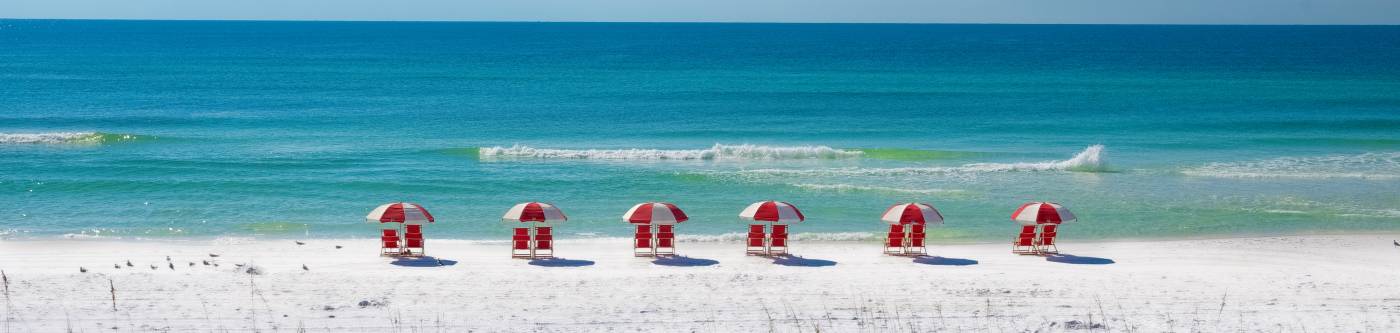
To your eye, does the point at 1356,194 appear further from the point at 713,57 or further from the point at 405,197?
the point at 713,57

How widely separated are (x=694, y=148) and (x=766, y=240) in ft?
54.5

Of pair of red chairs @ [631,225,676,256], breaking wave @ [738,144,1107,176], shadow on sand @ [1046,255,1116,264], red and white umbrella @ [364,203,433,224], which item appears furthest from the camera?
breaking wave @ [738,144,1107,176]

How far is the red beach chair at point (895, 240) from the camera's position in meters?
17.6

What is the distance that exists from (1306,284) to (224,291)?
13027 millimetres

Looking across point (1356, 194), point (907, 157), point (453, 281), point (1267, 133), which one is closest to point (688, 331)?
point (453, 281)

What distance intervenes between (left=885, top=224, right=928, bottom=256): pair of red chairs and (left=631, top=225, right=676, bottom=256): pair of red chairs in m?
3.20

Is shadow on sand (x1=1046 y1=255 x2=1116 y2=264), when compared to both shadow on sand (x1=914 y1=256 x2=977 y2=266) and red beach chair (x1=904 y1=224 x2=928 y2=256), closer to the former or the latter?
shadow on sand (x1=914 y1=256 x2=977 y2=266)

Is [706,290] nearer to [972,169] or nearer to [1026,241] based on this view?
[1026,241]

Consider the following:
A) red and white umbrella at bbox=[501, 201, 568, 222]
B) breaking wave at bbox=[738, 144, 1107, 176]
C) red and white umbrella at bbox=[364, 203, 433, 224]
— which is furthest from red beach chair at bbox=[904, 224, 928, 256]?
breaking wave at bbox=[738, 144, 1107, 176]

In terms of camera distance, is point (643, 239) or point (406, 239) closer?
point (406, 239)

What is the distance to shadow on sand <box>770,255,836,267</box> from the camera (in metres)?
16.7

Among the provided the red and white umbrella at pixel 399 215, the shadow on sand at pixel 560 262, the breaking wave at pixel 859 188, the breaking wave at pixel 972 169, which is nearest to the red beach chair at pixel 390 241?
the red and white umbrella at pixel 399 215

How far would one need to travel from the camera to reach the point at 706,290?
14477 millimetres

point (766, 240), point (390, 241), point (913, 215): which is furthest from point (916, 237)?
point (390, 241)
